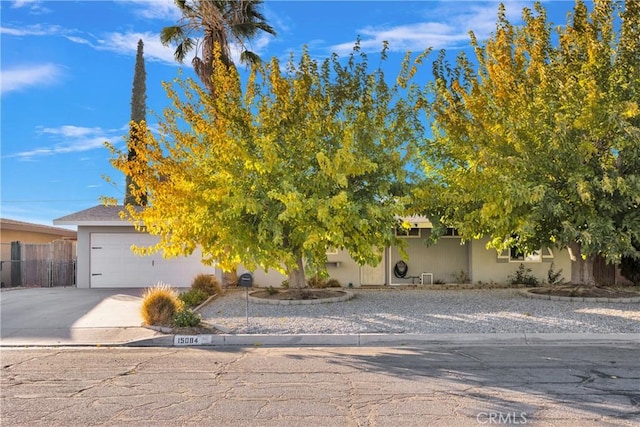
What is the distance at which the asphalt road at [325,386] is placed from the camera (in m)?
5.23

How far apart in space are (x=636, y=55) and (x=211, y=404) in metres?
13.1

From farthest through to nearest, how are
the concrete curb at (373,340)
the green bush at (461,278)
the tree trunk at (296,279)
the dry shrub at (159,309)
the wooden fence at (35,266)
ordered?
the wooden fence at (35,266), the green bush at (461,278), the tree trunk at (296,279), the dry shrub at (159,309), the concrete curb at (373,340)

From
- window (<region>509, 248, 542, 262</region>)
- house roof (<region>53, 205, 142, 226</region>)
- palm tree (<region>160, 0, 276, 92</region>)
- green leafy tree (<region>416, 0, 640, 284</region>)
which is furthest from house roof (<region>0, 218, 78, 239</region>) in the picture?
window (<region>509, 248, 542, 262</region>)

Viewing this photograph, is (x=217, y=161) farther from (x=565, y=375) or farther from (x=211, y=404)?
(x=565, y=375)

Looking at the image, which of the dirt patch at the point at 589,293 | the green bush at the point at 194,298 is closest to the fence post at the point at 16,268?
the green bush at the point at 194,298

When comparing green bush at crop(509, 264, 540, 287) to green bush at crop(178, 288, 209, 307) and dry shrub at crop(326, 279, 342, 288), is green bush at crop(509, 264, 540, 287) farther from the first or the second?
green bush at crop(178, 288, 209, 307)

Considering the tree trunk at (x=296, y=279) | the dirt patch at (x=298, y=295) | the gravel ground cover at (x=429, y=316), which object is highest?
the tree trunk at (x=296, y=279)

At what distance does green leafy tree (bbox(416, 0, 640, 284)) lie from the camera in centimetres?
1256

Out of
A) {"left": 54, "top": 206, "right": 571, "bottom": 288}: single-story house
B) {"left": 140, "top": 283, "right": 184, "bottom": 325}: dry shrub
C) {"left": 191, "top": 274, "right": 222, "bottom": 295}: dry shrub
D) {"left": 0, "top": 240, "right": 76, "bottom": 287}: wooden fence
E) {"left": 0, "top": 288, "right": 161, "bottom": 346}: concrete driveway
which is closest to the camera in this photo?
{"left": 0, "top": 288, "right": 161, "bottom": 346}: concrete driveway

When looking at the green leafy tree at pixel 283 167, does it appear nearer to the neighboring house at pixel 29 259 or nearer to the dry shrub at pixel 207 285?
the dry shrub at pixel 207 285

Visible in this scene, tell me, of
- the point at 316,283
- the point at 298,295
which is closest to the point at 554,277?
the point at 316,283

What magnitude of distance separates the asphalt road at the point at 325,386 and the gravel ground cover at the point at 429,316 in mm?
1185

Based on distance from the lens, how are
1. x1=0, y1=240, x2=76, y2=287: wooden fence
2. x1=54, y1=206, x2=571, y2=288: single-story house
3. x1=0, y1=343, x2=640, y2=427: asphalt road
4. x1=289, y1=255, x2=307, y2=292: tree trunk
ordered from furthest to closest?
1. x1=0, y1=240, x2=76, y2=287: wooden fence
2. x1=54, y1=206, x2=571, y2=288: single-story house
3. x1=289, y1=255, x2=307, y2=292: tree trunk
4. x1=0, y1=343, x2=640, y2=427: asphalt road

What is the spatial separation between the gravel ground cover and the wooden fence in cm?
1024
